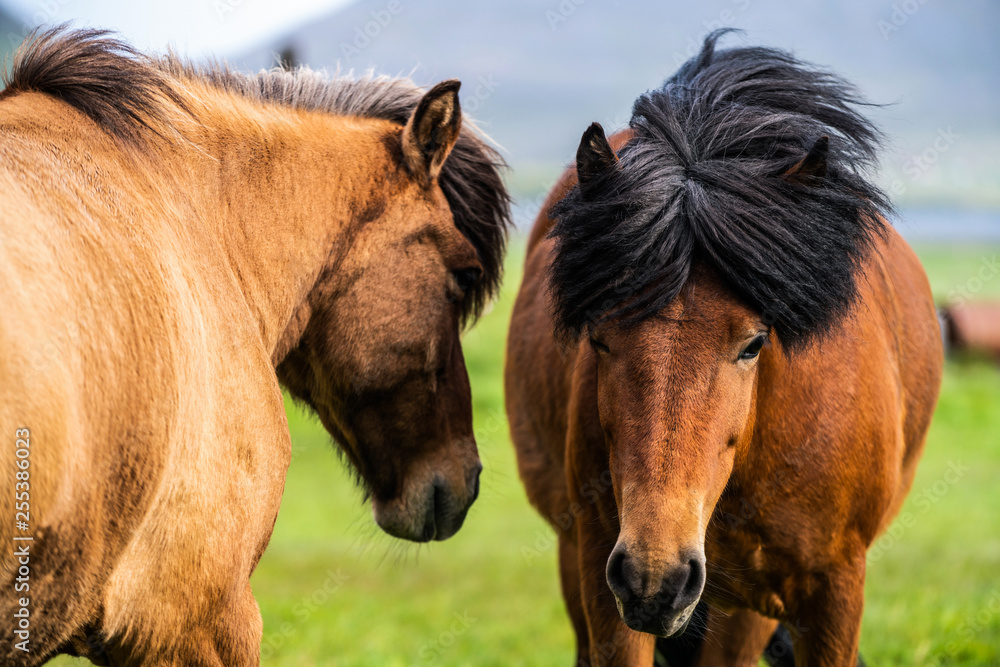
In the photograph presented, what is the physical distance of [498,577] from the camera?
Result: 9125mm

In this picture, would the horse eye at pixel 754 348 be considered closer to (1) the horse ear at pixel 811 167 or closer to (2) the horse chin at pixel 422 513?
(1) the horse ear at pixel 811 167

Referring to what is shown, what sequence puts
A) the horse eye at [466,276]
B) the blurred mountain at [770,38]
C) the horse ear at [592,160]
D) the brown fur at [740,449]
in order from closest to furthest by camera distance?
the brown fur at [740,449] < the horse ear at [592,160] < the horse eye at [466,276] < the blurred mountain at [770,38]

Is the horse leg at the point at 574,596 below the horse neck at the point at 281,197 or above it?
below

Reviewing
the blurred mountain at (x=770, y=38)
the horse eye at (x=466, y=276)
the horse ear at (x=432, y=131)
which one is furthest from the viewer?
the blurred mountain at (x=770, y=38)

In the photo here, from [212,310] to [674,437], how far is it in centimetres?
148

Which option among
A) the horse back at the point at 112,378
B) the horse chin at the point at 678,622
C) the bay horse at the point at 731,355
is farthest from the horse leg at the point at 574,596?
the horse back at the point at 112,378

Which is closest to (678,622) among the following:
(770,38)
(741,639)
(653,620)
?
(653,620)

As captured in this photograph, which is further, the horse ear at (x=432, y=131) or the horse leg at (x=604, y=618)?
the horse ear at (x=432, y=131)

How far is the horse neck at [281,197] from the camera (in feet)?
9.38

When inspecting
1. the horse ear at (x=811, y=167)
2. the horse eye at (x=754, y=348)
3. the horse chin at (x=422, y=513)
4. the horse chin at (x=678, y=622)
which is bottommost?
the horse chin at (x=422, y=513)

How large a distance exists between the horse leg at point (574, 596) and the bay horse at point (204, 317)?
0.98 m

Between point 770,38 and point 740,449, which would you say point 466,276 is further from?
point 770,38

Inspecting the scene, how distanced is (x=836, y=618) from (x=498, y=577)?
666 centimetres

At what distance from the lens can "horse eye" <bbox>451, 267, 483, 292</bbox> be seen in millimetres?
3369
